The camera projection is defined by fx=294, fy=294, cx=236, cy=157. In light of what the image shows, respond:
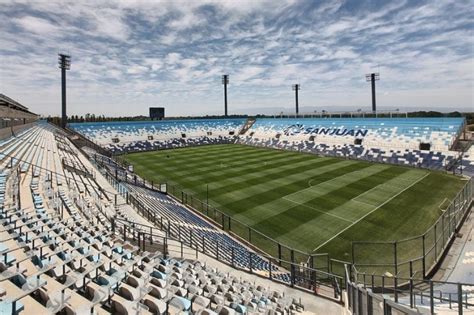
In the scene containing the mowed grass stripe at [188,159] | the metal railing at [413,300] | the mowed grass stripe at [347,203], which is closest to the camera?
the metal railing at [413,300]

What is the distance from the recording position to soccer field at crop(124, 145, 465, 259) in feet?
60.6

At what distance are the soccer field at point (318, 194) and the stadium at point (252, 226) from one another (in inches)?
5.6

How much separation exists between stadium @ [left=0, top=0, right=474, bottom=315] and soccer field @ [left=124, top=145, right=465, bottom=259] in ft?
0.47

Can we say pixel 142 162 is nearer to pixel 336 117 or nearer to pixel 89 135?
pixel 89 135

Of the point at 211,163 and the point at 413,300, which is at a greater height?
the point at 211,163

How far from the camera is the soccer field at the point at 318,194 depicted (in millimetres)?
18484

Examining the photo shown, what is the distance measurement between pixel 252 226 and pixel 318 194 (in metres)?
8.87

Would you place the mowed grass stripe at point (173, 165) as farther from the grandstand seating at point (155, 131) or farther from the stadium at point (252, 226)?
the grandstand seating at point (155, 131)

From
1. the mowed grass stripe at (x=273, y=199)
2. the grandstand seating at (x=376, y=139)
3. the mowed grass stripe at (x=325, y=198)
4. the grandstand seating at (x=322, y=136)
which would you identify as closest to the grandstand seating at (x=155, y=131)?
the grandstand seating at (x=322, y=136)

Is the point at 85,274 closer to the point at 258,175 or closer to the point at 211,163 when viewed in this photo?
the point at 258,175

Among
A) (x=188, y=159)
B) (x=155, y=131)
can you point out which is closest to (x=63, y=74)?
(x=155, y=131)

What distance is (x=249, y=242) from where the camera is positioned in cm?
1758

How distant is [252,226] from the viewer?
19.5 meters

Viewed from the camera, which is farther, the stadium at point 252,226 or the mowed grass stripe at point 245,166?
the mowed grass stripe at point 245,166
